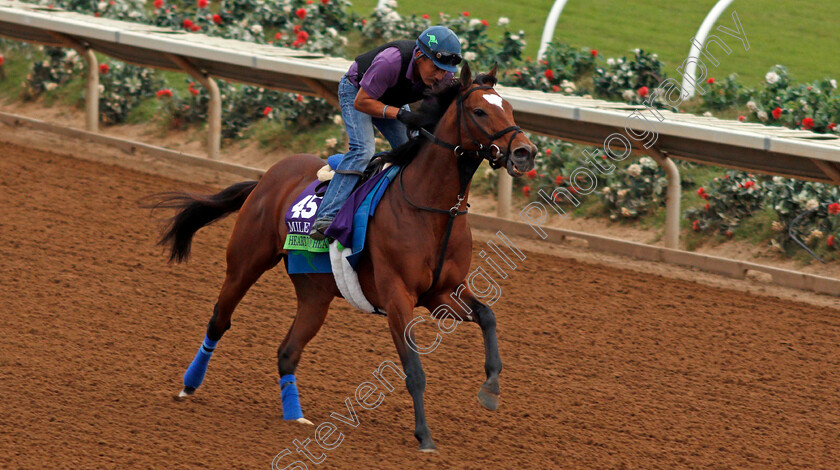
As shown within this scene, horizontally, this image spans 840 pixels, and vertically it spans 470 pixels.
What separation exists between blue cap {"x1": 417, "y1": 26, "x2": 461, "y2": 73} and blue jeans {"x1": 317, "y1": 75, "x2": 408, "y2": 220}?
2.08 feet

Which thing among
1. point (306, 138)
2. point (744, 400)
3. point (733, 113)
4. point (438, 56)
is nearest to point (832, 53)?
point (733, 113)

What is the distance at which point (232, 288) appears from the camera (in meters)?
5.61

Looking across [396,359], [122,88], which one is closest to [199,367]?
[396,359]

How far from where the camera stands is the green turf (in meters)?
11.7

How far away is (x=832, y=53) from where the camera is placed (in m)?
11.8

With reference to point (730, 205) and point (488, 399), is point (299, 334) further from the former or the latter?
point (730, 205)

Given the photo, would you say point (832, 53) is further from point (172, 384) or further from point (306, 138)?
point (172, 384)

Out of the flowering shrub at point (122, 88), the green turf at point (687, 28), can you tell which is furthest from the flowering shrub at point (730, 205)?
the flowering shrub at point (122, 88)

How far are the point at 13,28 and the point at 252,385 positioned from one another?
8.26m

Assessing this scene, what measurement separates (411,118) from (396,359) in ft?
6.22

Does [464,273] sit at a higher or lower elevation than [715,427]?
higher

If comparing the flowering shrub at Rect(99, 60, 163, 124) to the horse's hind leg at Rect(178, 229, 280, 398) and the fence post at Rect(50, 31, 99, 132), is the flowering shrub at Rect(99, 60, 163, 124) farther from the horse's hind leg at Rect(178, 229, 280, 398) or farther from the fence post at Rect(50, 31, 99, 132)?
the horse's hind leg at Rect(178, 229, 280, 398)

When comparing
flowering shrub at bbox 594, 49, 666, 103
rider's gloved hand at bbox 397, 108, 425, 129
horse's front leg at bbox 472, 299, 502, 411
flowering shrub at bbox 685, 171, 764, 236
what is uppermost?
rider's gloved hand at bbox 397, 108, 425, 129

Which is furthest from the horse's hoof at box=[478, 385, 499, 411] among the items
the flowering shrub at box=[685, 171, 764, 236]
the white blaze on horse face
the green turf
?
the green turf
